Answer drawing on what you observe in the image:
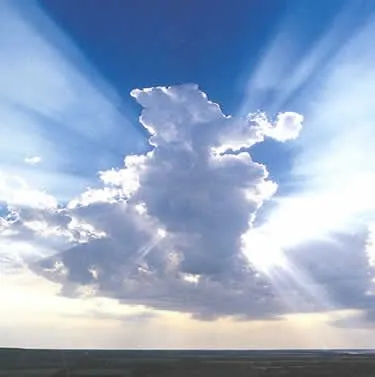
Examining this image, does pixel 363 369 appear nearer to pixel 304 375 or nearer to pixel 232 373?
pixel 304 375

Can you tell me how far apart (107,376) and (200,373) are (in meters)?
17.1

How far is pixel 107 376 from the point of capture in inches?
3999

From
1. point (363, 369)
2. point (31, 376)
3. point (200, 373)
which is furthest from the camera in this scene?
point (363, 369)

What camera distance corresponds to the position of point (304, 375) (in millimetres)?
113188

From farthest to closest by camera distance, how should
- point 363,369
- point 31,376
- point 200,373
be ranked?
point 363,369 → point 200,373 → point 31,376

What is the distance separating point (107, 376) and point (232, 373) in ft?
74.3

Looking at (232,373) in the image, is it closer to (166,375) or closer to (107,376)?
(166,375)

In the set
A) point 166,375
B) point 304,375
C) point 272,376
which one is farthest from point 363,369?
point 166,375

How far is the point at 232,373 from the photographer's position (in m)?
110

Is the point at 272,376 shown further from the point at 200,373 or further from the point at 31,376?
the point at 31,376

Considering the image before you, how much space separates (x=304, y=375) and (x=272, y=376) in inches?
422

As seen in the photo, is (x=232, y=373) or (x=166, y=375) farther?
(x=232, y=373)

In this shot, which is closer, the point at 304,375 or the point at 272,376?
the point at 272,376

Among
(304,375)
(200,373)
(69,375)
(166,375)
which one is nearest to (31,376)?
(69,375)
